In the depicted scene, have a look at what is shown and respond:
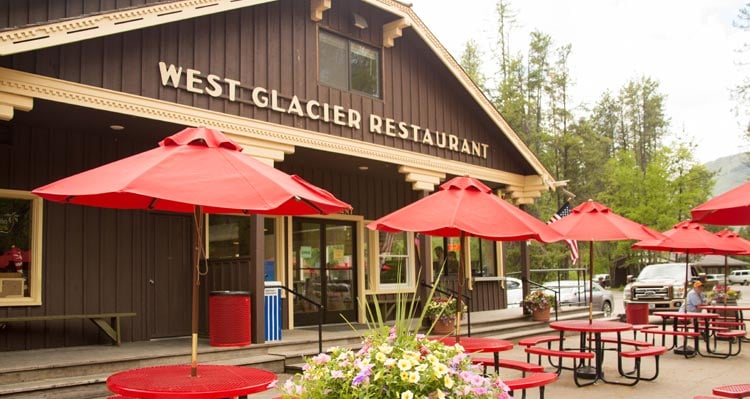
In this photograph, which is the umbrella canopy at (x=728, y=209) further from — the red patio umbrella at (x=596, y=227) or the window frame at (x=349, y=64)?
the window frame at (x=349, y=64)

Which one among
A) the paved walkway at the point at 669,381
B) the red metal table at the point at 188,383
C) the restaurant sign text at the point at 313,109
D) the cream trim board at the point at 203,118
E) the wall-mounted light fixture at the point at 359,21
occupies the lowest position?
the paved walkway at the point at 669,381

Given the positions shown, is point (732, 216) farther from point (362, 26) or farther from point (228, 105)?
point (362, 26)

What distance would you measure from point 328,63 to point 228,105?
2.61 meters

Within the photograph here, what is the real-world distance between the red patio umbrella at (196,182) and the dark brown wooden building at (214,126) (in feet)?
11.0

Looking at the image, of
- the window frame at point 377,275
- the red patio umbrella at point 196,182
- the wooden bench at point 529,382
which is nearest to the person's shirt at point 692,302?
the window frame at point 377,275

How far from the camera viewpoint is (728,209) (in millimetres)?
6895

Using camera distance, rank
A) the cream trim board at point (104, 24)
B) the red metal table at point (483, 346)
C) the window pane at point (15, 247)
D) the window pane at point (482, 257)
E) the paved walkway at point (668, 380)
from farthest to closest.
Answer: the window pane at point (482, 257)
the window pane at point (15, 247)
the paved walkway at point (668, 380)
the cream trim board at point (104, 24)
the red metal table at point (483, 346)

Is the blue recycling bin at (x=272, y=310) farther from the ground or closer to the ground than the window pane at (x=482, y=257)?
closer to the ground

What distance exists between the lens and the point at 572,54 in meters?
45.4

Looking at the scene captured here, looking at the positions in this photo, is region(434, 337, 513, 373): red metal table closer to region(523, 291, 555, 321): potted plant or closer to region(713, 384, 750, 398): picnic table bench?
region(713, 384, 750, 398): picnic table bench

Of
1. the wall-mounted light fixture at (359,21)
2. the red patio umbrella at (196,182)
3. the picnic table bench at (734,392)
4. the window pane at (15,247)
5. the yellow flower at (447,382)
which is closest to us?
the yellow flower at (447,382)

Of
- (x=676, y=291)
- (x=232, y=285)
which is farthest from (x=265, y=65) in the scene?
(x=676, y=291)

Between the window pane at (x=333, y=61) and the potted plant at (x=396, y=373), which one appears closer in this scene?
the potted plant at (x=396, y=373)

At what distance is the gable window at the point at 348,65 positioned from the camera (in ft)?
40.1
